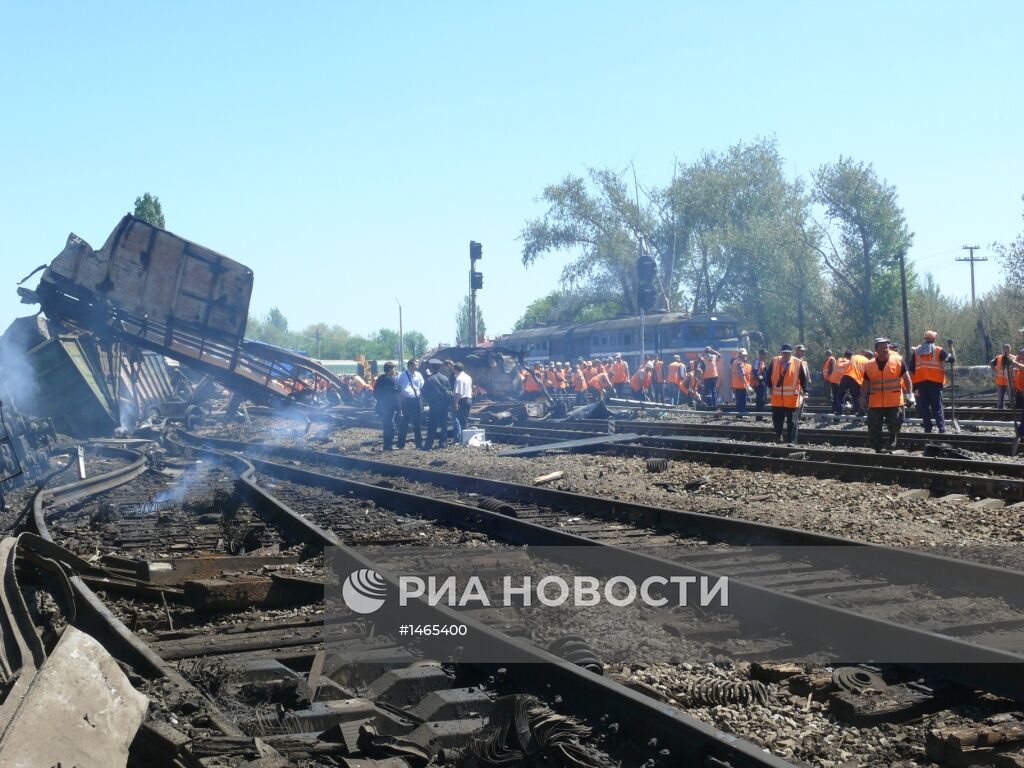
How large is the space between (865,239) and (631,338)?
2053cm

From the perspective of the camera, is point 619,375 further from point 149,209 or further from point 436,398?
point 149,209

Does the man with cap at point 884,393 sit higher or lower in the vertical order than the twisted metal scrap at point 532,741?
higher

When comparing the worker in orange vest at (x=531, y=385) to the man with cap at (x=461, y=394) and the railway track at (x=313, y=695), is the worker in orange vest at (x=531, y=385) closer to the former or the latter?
the man with cap at (x=461, y=394)

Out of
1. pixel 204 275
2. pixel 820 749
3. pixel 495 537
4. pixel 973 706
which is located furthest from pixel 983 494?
pixel 204 275

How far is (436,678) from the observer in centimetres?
441

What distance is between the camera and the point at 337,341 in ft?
553

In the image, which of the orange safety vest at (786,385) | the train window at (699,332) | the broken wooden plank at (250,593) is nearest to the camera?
the broken wooden plank at (250,593)

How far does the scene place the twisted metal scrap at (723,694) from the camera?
4.21 metres

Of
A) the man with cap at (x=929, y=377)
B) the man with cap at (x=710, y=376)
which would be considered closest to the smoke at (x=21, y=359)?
the man with cap at (x=929, y=377)

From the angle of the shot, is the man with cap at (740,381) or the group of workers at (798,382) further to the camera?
the man with cap at (740,381)

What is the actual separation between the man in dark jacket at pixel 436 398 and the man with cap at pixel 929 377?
848cm

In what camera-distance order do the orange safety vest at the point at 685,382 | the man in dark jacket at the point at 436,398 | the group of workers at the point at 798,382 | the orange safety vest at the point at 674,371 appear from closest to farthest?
1. the group of workers at the point at 798,382
2. the man in dark jacket at the point at 436,398
3. the orange safety vest at the point at 674,371
4. the orange safety vest at the point at 685,382

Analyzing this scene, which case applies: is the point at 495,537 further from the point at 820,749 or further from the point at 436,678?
the point at 820,749

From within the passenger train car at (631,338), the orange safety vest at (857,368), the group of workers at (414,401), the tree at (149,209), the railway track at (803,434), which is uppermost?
the tree at (149,209)
